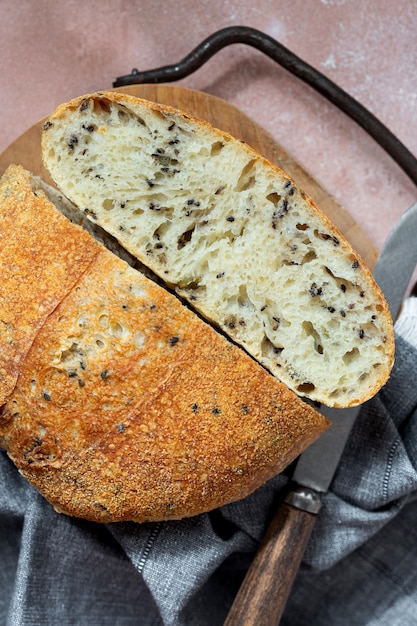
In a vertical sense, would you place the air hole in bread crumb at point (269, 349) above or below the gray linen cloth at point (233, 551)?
above

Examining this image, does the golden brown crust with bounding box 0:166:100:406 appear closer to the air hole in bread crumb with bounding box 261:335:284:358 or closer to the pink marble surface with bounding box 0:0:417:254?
the air hole in bread crumb with bounding box 261:335:284:358

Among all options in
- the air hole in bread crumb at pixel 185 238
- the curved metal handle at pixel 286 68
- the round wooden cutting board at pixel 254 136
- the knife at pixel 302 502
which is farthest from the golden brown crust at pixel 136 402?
the curved metal handle at pixel 286 68

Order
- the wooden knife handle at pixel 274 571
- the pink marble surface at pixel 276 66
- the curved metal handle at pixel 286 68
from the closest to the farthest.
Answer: the wooden knife handle at pixel 274 571 → the curved metal handle at pixel 286 68 → the pink marble surface at pixel 276 66

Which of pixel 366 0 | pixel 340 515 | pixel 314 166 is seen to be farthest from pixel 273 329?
pixel 366 0

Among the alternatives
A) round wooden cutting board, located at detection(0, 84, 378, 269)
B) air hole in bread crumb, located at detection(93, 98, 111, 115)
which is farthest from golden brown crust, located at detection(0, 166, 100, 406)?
round wooden cutting board, located at detection(0, 84, 378, 269)

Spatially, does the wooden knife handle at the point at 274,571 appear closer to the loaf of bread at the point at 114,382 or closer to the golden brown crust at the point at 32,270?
the loaf of bread at the point at 114,382

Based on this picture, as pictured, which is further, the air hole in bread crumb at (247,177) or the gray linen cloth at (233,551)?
the gray linen cloth at (233,551)

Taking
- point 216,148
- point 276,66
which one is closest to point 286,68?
point 276,66

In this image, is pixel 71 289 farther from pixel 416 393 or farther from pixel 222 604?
pixel 222 604
